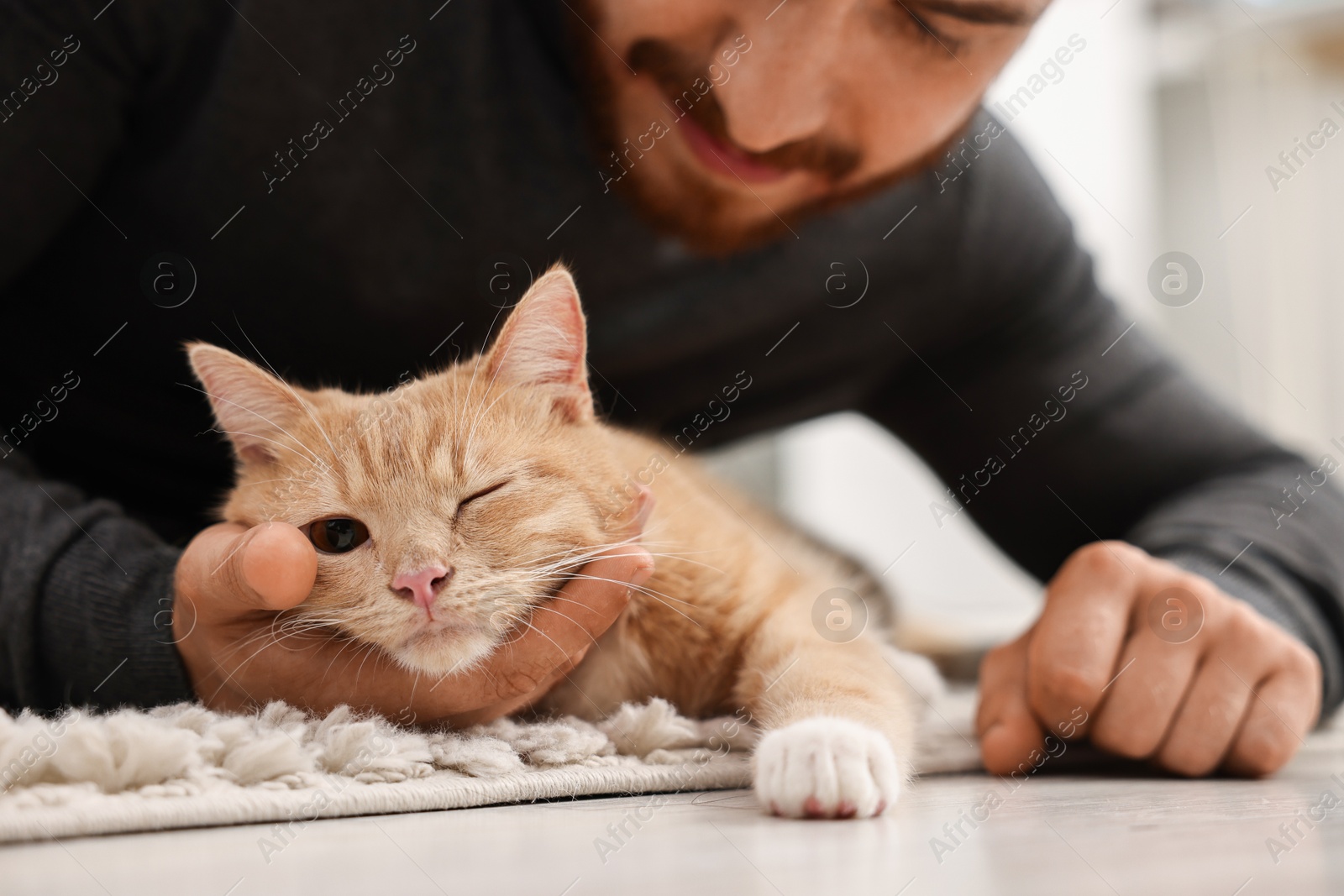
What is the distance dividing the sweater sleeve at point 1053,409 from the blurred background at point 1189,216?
6.81 feet

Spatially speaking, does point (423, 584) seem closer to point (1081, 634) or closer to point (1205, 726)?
point (1081, 634)

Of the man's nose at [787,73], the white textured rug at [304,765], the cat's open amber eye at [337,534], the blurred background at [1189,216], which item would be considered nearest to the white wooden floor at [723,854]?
the white textured rug at [304,765]

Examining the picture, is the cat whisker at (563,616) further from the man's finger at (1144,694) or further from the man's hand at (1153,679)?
the man's finger at (1144,694)

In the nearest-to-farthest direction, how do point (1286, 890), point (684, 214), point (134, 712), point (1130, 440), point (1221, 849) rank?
point (1286, 890)
point (1221, 849)
point (134, 712)
point (684, 214)
point (1130, 440)

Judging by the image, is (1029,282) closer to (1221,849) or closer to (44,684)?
(1221,849)

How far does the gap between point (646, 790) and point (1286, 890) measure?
→ 56 centimetres

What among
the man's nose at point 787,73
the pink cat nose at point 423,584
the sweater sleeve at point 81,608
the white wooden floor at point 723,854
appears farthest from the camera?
the man's nose at point 787,73

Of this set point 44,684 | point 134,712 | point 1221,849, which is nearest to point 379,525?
point 134,712

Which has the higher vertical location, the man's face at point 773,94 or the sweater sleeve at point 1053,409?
the man's face at point 773,94

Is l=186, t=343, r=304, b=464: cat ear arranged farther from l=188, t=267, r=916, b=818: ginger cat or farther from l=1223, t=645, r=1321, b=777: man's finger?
l=1223, t=645, r=1321, b=777: man's finger

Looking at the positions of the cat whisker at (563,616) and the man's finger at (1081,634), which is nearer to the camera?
the cat whisker at (563,616)

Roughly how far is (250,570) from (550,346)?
1.39ft

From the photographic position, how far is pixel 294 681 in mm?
989

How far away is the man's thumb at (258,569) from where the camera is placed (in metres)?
0.85
